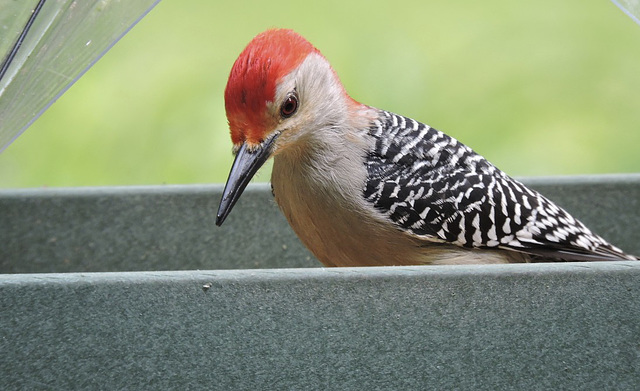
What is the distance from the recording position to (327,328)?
198 cm

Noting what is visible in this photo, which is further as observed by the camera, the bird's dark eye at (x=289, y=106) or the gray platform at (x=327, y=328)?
the bird's dark eye at (x=289, y=106)

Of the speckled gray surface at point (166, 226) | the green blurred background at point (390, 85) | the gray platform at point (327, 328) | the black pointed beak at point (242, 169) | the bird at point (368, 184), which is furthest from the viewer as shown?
the green blurred background at point (390, 85)

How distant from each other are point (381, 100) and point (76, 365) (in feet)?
13.4

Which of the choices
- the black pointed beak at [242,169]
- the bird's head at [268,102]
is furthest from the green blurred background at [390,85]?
the black pointed beak at [242,169]

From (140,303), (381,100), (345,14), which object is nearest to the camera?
(140,303)

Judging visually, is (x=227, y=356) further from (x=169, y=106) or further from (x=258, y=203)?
(x=169, y=106)

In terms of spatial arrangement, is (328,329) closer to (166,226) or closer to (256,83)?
(256,83)

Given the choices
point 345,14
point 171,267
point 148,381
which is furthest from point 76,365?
point 345,14

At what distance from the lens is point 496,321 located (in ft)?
6.61

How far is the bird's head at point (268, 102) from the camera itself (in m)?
2.54

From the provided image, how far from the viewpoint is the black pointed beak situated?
252 cm

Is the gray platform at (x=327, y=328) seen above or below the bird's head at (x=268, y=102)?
below

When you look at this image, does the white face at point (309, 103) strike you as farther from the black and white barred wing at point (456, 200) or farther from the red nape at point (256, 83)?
the black and white barred wing at point (456, 200)

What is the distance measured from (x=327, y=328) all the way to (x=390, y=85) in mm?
4159
